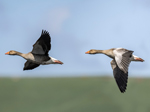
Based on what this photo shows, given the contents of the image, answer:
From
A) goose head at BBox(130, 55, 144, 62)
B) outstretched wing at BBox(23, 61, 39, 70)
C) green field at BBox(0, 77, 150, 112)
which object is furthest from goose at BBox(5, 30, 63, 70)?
green field at BBox(0, 77, 150, 112)

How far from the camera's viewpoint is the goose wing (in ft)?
78.6

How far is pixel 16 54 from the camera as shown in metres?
27.7

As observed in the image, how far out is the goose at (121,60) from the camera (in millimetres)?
24172

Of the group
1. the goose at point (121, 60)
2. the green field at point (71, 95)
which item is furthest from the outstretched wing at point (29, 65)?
the green field at point (71, 95)

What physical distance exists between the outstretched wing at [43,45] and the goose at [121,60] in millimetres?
3429

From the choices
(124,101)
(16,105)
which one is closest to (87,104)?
(124,101)

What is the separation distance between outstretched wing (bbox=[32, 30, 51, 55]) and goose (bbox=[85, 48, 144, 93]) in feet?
11.3

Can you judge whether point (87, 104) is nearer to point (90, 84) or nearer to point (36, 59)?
point (90, 84)

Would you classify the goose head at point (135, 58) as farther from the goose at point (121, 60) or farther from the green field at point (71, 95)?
the green field at point (71, 95)

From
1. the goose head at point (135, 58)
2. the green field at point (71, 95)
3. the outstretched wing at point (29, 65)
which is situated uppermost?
the green field at point (71, 95)

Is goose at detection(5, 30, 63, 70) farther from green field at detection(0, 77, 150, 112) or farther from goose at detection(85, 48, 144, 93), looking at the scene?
green field at detection(0, 77, 150, 112)

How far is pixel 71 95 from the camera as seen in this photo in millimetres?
97375

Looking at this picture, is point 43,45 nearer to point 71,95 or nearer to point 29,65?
point 29,65

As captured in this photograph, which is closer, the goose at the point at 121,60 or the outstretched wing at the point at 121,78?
the goose at the point at 121,60
